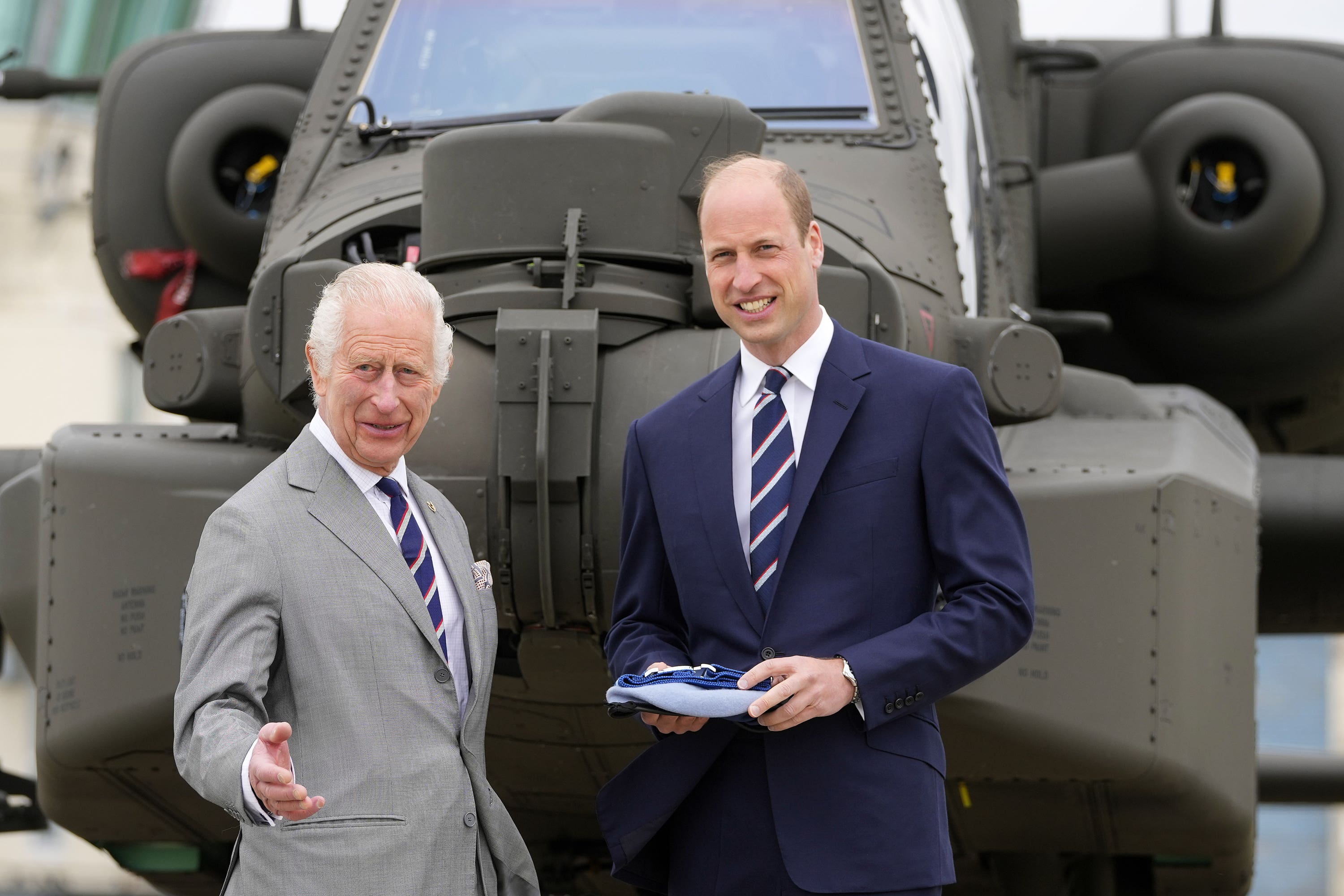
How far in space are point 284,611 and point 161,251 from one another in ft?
14.0

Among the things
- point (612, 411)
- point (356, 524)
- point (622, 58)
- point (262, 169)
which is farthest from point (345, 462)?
point (262, 169)

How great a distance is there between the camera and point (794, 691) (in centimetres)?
227

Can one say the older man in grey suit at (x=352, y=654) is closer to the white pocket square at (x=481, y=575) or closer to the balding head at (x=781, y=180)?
the white pocket square at (x=481, y=575)

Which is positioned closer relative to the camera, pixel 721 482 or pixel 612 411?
pixel 721 482

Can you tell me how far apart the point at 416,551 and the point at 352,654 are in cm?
20

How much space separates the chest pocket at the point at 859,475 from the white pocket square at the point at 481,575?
488 millimetres

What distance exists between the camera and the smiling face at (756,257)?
2482mm

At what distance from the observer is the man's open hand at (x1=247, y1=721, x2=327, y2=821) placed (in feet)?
6.72

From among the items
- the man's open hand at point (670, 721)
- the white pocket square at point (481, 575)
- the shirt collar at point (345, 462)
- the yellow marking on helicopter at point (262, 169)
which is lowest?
the man's open hand at point (670, 721)

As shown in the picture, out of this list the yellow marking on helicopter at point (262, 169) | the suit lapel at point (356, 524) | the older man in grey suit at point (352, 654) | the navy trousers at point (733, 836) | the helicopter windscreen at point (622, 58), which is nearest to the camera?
the older man in grey suit at point (352, 654)

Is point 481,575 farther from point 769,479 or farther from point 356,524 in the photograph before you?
point 769,479

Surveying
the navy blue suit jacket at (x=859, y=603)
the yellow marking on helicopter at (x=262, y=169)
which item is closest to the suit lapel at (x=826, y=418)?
the navy blue suit jacket at (x=859, y=603)

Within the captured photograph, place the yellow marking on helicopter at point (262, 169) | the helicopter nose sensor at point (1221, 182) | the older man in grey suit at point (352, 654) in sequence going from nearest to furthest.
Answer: the older man in grey suit at point (352, 654) → the yellow marking on helicopter at point (262, 169) → the helicopter nose sensor at point (1221, 182)

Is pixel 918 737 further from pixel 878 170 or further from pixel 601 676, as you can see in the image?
pixel 878 170
